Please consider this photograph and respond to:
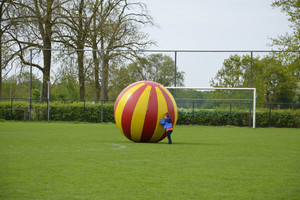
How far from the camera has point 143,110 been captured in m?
12.7

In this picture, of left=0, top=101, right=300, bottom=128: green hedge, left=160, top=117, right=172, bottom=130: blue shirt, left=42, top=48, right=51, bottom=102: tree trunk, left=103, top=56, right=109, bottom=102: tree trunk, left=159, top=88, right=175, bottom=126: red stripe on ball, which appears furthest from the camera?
left=42, top=48, right=51, bottom=102: tree trunk

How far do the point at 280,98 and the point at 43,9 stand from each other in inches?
1298

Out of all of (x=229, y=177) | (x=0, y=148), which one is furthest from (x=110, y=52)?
(x=229, y=177)

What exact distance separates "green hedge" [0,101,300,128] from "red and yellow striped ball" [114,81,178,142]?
46.8 feet

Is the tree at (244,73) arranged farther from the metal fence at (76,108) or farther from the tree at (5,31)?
the tree at (5,31)

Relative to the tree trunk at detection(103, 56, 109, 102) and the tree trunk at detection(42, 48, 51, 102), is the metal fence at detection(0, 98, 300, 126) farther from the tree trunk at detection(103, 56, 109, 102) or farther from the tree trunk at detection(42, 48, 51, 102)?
the tree trunk at detection(42, 48, 51, 102)

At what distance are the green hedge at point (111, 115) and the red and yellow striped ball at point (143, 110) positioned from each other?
46.8 ft

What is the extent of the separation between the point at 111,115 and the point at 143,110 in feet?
53.6

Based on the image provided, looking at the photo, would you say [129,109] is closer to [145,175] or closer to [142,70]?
[145,175]

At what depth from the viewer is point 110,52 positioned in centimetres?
3133

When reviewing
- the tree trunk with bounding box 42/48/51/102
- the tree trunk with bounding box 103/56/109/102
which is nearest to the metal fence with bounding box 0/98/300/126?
the tree trunk with bounding box 103/56/109/102

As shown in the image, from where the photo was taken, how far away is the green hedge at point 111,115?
2717 centimetres

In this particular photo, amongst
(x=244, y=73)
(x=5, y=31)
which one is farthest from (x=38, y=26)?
(x=244, y=73)

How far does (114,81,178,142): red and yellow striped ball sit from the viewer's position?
41.7ft
